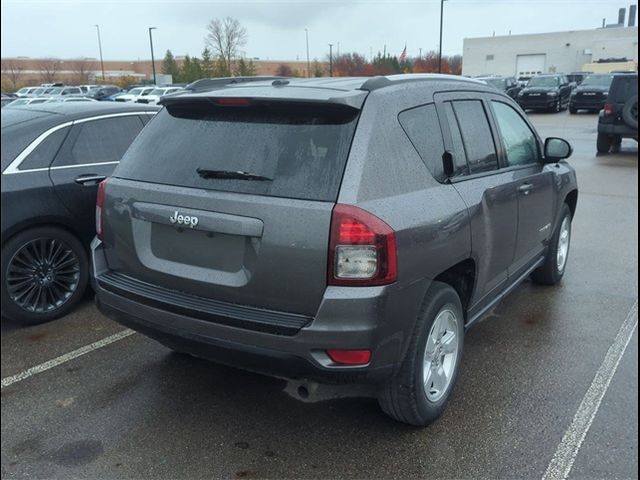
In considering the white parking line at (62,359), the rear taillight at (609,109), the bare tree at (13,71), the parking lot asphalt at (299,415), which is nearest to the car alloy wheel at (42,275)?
the parking lot asphalt at (299,415)

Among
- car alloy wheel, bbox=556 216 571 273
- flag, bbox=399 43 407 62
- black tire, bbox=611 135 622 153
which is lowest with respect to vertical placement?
black tire, bbox=611 135 622 153

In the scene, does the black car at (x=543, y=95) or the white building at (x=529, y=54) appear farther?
the white building at (x=529, y=54)

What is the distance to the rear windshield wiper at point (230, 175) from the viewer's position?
8.56ft

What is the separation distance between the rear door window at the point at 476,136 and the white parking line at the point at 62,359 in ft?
8.83

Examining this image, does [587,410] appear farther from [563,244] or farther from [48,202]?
[48,202]

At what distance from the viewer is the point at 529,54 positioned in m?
67.4

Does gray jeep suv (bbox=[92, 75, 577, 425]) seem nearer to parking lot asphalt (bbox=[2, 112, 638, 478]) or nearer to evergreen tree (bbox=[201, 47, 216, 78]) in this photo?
parking lot asphalt (bbox=[2, 112, 638, 478])

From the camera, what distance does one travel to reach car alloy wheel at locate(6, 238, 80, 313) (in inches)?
165

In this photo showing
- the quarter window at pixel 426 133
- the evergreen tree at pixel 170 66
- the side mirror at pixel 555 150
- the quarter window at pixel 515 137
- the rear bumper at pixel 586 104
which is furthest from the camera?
the evergreen tree at pixel 170 66

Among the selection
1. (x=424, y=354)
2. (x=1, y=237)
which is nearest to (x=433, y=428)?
(x=424, y=354)

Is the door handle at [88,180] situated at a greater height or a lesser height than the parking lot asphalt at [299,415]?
greater

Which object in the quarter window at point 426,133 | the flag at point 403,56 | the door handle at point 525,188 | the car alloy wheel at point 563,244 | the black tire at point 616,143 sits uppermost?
the flag at point 403,56

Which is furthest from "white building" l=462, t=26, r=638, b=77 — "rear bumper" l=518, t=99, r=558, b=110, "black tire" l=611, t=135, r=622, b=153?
"black tire" l=611, t=135, r=622, b=153

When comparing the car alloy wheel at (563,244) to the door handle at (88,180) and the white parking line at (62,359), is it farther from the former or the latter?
the door handle at (88,180)
